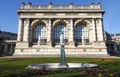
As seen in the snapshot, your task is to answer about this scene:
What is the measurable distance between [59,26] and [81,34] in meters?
7.29

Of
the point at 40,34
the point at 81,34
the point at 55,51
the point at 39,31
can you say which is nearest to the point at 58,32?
the point at 40,34

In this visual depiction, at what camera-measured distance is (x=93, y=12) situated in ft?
181

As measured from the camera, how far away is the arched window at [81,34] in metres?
56.6

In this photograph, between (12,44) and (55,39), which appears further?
(12,44)

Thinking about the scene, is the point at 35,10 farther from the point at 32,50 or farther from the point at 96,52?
the point at 96,52

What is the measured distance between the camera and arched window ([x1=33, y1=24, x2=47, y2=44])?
56.7 m

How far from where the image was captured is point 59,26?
57.8 metres

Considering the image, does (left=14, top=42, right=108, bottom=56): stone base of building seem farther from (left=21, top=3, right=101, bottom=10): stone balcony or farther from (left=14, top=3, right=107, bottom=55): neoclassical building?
(left=21, top=3, right=101, bottom=10): stone balcony

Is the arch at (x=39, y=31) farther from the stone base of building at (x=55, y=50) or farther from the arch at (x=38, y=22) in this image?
the stone base of building at (x=55, y=50)

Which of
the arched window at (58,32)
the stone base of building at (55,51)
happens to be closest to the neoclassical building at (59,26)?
the arched window at (58,32)

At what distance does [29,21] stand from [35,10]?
3777mm

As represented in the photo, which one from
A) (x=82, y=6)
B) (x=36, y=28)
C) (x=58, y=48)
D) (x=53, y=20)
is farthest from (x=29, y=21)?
(x=82, y=6)

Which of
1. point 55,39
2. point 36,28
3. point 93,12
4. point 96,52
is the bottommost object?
point 96,52

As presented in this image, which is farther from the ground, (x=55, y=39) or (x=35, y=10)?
(x=35, y=10)
